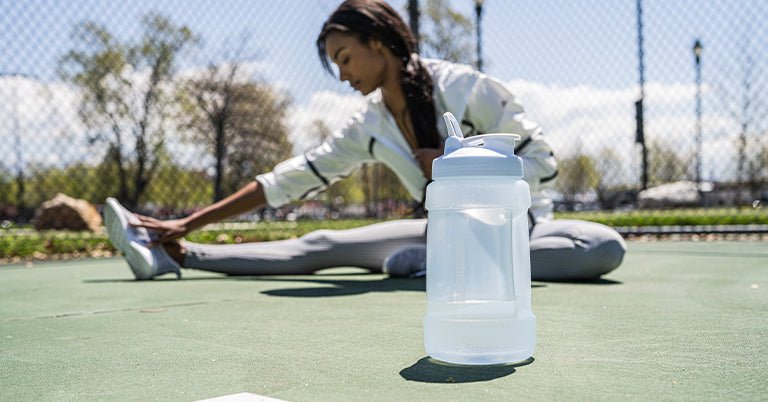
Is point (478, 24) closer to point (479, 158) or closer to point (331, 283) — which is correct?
point (331, 283)

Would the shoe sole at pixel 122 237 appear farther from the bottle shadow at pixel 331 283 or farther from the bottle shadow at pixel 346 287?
the bottle shadow at pixel 346 287

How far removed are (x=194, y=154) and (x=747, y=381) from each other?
24.4 ft

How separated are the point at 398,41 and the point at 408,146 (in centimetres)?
59

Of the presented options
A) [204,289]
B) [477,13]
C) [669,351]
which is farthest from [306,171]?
[477,13]

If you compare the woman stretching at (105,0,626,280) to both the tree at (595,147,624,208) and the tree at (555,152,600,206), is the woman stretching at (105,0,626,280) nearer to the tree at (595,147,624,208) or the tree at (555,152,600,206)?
the tree at (555,152,600,206)

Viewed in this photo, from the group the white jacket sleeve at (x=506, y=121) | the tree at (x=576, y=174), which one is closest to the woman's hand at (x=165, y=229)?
the white jacket sleeve at (x=506, y=121)

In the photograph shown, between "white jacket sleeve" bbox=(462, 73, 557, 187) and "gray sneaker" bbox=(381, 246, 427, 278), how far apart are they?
75 centimetres

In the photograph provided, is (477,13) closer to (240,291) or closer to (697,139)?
(697,139)

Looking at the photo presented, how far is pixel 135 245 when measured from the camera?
421cm

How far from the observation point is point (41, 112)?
725 cm

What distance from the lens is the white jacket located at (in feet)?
12.4

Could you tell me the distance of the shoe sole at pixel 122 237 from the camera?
4207mm

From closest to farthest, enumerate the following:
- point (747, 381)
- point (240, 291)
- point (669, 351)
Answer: point (747, 381)
point (669, 351)
point (240, 291)

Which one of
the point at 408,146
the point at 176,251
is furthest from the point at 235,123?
the point at 408,146
